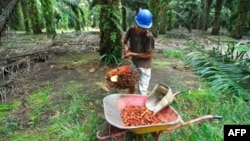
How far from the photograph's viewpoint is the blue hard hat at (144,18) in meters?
4.23

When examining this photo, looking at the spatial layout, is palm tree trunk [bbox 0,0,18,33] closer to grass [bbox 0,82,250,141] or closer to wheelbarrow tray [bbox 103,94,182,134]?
grass [bbox 0,82,250,141]

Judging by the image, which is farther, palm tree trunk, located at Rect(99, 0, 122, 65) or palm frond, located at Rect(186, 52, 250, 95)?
palm tree trunk, located at Rect(99, 0, 122, 65)

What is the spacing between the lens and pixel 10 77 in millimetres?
6160

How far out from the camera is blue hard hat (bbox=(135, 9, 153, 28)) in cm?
423

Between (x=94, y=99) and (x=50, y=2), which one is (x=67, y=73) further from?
(x=50, y=2)

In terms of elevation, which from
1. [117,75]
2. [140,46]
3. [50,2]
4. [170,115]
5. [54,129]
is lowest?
[54,129]

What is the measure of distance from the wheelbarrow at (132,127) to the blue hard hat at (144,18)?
1.02 metres

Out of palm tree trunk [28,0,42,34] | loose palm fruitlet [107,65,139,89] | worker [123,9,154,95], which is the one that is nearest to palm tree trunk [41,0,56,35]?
palm tree trunk [28,0,42,34]

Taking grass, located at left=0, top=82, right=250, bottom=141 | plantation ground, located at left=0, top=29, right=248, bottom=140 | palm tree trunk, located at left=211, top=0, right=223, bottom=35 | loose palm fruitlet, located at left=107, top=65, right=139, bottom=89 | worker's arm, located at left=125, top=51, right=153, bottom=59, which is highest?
palm tree trunk, located at left=211, top=0, right=223, bottom=35

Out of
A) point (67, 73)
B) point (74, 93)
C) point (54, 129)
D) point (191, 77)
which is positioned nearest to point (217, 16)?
point (191, 77)

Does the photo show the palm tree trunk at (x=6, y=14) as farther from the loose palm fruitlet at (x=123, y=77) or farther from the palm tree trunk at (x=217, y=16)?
the palm tree trunk at (x=217, y=16)

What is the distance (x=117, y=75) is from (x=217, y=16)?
11764 millimetres

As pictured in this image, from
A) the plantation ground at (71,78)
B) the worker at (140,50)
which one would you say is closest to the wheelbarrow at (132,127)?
the worker at (140,50)

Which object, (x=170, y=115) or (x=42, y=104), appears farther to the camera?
(x=42, y=104)
